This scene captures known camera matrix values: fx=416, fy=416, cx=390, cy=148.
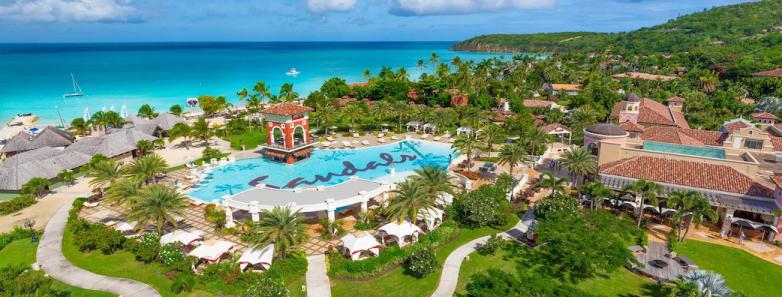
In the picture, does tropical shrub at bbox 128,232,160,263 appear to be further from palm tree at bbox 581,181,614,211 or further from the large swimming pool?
palm tree at bbox 581,181,614,211

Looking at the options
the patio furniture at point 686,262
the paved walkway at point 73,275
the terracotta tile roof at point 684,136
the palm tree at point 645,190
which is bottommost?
the paved walkway at point 73,275

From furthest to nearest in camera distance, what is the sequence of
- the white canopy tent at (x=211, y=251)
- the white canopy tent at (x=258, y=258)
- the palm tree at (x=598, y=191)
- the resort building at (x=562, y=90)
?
the resort building at (x=562, y=90), the palm tree at (x=598, y=191), the white canopy tent at (x=211, y=251), the white canopy tent at (x=258, y=258)

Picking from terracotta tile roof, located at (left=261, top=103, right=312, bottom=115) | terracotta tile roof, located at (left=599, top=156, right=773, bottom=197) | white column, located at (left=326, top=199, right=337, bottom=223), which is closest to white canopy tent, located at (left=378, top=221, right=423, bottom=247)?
white column, located at (left=326, top=199, right=337, bottom=223)

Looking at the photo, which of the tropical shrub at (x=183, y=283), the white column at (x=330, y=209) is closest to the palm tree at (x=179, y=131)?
the white column at (x=330, y=209)

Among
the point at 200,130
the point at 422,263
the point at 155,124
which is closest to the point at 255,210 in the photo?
the point at 422,263

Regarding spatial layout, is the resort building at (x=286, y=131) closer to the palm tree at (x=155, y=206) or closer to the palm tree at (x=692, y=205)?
the palm tree at (x=155, y=206)

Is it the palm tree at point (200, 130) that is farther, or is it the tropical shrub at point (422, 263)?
the palm tree at point (200, 130)

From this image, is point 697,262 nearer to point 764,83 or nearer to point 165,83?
point 764,83
